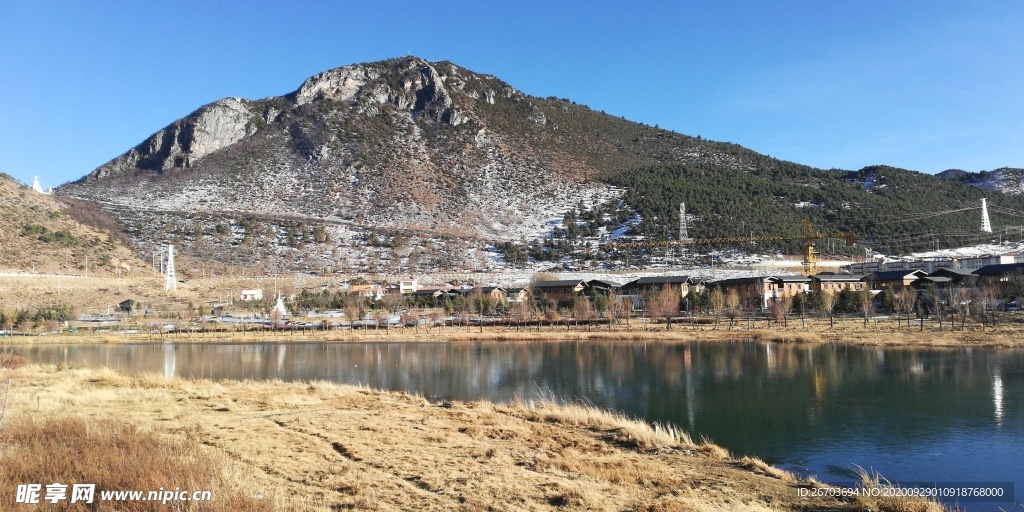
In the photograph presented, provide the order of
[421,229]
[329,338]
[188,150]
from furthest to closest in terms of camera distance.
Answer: [188,150], [421,229], [329,338]

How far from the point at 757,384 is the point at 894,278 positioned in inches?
2110

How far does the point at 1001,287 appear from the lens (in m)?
58.1

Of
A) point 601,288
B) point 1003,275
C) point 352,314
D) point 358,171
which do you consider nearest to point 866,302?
point 1003,275

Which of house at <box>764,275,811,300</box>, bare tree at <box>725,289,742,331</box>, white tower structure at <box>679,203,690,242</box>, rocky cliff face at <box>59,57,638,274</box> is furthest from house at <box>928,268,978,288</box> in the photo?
rocky cliff face at <box>59,57,638,274</box>

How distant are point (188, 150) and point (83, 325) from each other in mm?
79455

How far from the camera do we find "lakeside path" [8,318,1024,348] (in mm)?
40459

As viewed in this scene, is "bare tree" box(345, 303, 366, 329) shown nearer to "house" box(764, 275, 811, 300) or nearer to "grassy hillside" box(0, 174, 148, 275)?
"grassy hillside" box(0, 174, 148, 275)

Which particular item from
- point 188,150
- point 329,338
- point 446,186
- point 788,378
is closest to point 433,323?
point 329,338

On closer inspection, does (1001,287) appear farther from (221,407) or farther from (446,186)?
(446,186)

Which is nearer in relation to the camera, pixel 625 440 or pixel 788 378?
pixel 625 440

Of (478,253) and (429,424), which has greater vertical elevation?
(478,253)

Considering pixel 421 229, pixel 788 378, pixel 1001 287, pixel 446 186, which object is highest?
pixel 446 186

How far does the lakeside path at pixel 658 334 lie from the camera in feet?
133

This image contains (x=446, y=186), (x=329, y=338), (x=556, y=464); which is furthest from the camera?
(x=446, y=186)
